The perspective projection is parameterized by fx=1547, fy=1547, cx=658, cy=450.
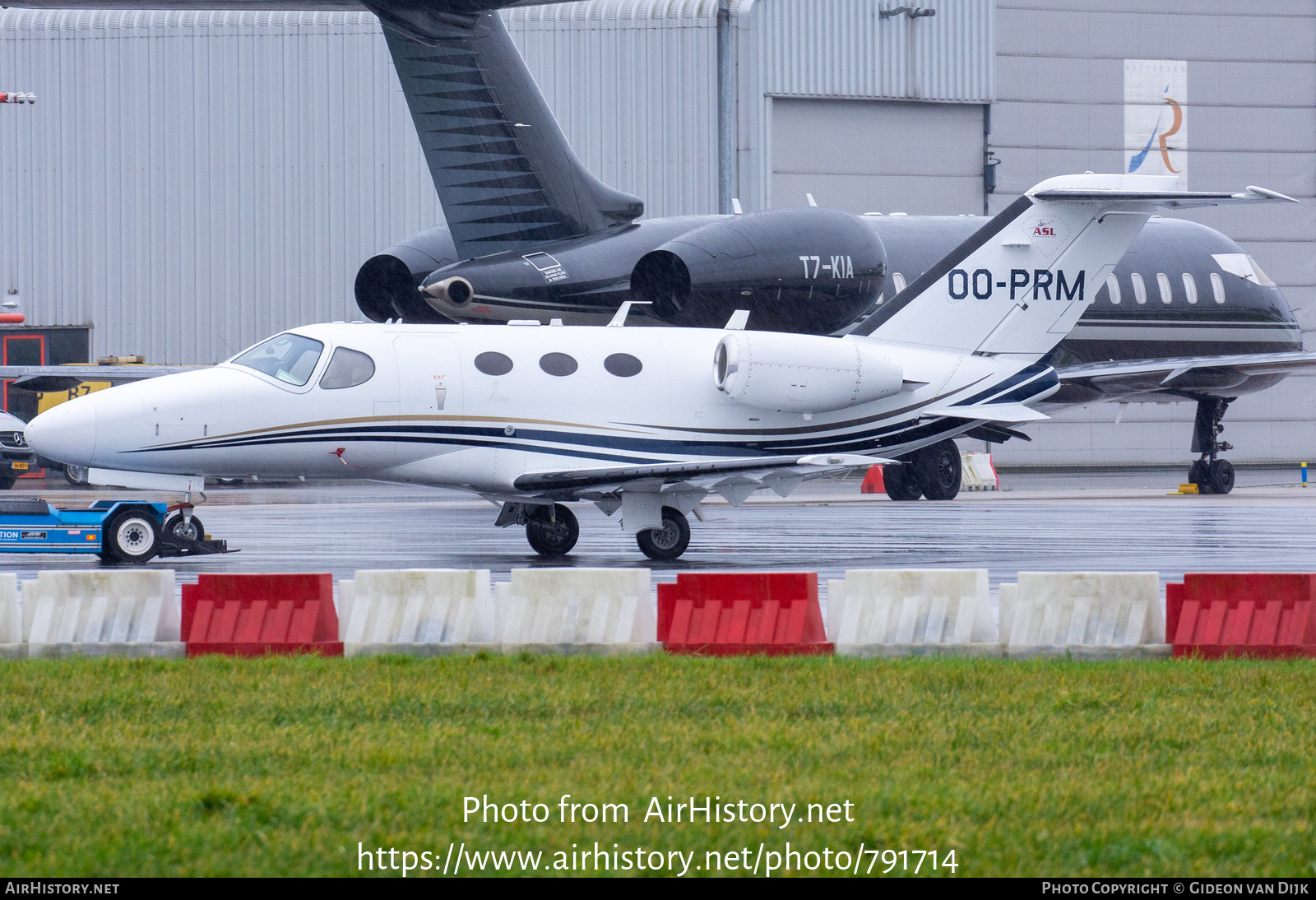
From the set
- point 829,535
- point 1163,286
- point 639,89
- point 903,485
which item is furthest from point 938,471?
point 639,89

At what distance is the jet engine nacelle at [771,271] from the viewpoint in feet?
70.8

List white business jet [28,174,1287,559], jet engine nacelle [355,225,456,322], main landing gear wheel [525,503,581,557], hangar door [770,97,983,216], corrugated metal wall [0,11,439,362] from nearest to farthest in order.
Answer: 1. white business jet [28,174,1287,559]
2. main landing gear wheel [525,503,581,557]
3. jet engine nacelle [355,225,456,322]
4. corrugated metal wall [0,11,439,362]
5. hangar door [770,97,983,216]

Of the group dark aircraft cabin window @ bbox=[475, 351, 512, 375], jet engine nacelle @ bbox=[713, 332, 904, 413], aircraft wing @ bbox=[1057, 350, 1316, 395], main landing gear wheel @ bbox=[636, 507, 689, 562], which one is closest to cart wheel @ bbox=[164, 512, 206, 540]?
dark aircraft cabin window @ bbox=[475, 351, 512, 375]

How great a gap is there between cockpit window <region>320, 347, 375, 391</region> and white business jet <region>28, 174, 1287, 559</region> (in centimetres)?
2

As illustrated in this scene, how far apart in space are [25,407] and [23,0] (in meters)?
24.4

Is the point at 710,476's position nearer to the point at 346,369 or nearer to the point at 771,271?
the point at 346,369

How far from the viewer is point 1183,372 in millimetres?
27781

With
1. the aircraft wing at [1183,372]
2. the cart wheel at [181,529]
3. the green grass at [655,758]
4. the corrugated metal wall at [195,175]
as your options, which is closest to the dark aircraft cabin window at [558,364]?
the cart wheel at [181,529]

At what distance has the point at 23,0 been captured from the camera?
1973 centimetres

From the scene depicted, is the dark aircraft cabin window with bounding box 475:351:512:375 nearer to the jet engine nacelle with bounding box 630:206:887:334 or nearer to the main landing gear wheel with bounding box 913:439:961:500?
the jet engine nacelle with bounding box 630:206:887:334

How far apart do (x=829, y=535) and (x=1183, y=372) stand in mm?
10937

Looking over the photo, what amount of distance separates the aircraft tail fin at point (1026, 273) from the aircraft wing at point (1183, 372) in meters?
7.97

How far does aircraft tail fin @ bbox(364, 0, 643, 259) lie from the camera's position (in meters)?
21.0
